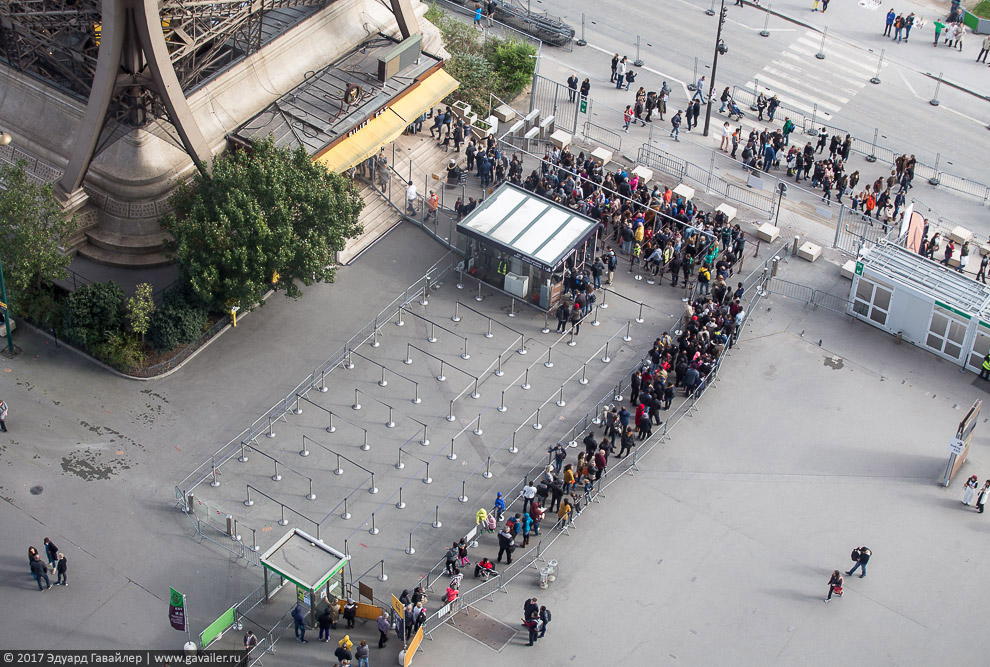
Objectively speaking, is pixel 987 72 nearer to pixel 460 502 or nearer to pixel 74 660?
pixel 460 502

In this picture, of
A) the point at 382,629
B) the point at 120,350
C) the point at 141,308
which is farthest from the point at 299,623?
the point at 120,350

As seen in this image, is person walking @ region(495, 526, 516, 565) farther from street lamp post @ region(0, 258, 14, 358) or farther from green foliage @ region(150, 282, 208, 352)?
street lamp post @ region(0, 258, 14, 358)

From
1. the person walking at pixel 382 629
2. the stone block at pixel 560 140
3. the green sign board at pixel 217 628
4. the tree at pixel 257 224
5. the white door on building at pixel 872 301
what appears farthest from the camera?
the stone block at pixel 560 140

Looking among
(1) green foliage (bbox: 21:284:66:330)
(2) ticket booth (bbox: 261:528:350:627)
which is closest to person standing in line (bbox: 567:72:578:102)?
(1) green foliage (bbox: 21:284:66:330)

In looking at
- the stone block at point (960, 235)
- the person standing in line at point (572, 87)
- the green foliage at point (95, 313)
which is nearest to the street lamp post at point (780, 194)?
the stone block at point (960, 235)

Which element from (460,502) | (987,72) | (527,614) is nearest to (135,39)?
(460,502)

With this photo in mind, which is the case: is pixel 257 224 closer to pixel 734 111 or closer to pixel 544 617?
pixel 544 617

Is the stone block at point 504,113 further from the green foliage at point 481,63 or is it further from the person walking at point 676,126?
the person walking at point 676,126
